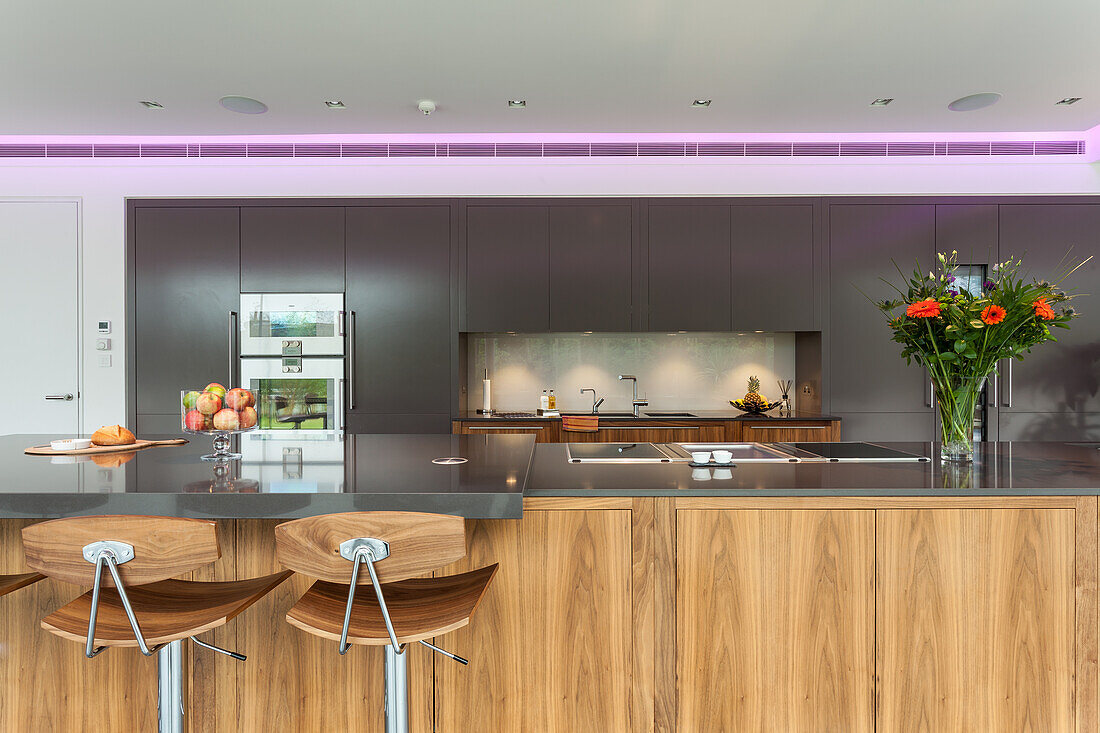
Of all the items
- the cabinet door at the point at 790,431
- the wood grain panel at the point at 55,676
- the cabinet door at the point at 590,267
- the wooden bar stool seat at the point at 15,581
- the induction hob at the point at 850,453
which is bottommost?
the wood grain panel at the point at 55,676

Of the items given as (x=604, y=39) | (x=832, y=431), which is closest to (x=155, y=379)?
(x=604, y=39)

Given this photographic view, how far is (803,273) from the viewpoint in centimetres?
416

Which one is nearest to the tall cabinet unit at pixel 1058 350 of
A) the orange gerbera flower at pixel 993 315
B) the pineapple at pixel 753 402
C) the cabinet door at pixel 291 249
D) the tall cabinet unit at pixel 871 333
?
the tall cabinet unit at pixel 871 333

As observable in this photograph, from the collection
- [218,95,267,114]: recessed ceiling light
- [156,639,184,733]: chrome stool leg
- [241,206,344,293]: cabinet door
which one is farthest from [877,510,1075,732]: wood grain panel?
[218,95,267,114]: recessed ceiling light

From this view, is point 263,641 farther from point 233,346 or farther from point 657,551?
point 233,346

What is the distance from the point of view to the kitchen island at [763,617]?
1754 millimetres

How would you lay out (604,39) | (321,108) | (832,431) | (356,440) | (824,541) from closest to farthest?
(824,541) → (356,440) → (604,39) → (321,108) → (832,431)

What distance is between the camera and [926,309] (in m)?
2.05

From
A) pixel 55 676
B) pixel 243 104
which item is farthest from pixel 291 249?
pixel 55 676

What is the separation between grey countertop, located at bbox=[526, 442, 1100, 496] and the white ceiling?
1905 mm

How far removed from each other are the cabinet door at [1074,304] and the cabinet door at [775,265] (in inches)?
51.0

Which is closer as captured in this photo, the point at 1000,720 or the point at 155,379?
the point at 1000,720

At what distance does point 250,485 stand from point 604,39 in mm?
2445

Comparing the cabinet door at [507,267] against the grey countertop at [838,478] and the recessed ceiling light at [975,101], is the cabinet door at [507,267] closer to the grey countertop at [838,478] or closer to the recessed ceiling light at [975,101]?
the grey countertop at [838,478]
